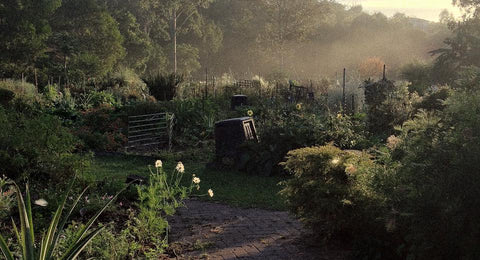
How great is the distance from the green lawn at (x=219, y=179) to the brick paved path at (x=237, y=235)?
377mm

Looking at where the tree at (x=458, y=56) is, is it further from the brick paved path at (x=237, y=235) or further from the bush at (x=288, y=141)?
the brick paved path at (x=237, y=235)

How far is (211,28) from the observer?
134 feet

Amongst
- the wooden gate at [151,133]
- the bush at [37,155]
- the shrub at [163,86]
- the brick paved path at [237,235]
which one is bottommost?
the wooden gate at [151,133]

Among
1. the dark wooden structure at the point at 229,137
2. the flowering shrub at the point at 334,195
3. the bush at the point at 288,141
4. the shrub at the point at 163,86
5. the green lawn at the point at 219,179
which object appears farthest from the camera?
the shrub at the point at 163,86

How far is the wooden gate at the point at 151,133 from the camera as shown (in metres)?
10.8

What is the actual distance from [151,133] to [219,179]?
4018 mm

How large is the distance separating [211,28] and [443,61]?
20925mm

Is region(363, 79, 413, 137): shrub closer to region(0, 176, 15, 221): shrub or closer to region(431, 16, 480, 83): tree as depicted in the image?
region(0, 176, 15, 221): shrub

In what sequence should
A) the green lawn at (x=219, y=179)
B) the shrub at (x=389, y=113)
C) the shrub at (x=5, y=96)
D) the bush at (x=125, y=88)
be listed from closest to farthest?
1. the green lawn at (x=219, y=179)
2. the shrub at (x=389, y=113)
3. the shrub at (x=5, y=96)
4. the bush at (x=125, y=88)

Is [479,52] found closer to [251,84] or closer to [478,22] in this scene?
[478,22]

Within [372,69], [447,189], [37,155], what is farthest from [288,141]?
[372,69]

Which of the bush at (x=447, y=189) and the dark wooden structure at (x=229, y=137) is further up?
the bush at (x=447, y=189)

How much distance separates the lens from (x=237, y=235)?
15.8ft

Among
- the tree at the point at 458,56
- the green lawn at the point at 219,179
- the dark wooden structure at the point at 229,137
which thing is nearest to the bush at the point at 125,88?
the green lawn at the point at 219,179
